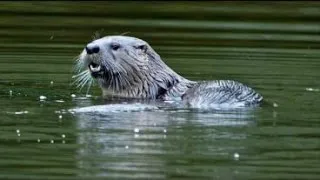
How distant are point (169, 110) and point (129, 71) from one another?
1511 mm

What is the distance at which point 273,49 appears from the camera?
50.1 feet

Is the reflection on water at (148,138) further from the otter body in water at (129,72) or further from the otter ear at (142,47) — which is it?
the otter ear at (142,47)

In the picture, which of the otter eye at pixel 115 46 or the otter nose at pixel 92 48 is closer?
the otter nose at pixel 92 48

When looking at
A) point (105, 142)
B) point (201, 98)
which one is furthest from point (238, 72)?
point (105, 142)

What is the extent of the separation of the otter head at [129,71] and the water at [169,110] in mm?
230

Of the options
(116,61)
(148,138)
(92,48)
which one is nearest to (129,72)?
(116,61)

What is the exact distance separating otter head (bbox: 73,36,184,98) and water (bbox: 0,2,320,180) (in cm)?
23

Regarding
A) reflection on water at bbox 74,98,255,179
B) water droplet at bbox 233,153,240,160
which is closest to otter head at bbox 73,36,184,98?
reflection on water at bbox 74,98,255,179

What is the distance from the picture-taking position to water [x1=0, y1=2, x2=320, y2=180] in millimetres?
7852

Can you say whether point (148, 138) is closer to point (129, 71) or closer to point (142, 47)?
point (129, 71)

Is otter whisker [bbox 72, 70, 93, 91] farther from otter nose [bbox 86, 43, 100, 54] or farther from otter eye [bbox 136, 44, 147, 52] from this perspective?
otter eye [bbox 136, 44, 147, 52]

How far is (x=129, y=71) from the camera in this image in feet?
38.4

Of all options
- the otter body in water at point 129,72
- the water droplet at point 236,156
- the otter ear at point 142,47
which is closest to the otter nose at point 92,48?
the otter body in water at point 129,72

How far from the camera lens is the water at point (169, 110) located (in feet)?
25.8
